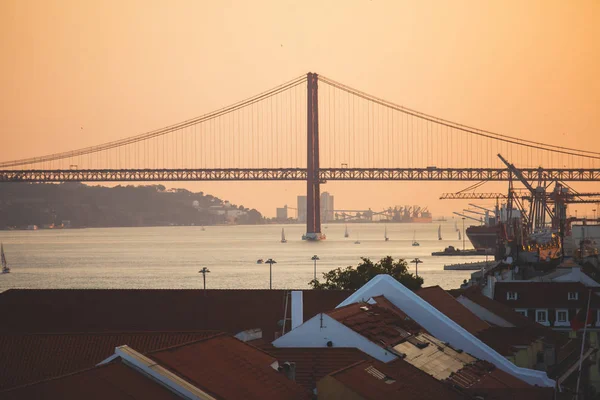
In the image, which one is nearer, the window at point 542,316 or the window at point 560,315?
the window at point 542,316

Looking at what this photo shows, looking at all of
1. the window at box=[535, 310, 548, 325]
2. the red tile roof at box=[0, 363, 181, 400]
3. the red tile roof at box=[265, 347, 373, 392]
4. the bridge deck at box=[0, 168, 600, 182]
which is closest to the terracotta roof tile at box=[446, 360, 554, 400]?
the red tile roof at box=[265, 347, 373, 392]

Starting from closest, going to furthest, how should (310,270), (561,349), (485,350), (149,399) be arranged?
(149,399) → (485,350) → (561,349) → (310,270)

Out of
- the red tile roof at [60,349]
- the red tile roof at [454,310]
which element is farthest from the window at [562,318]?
the red tile roof at [60,349]

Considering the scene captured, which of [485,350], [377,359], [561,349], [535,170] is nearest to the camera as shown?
[377,359]

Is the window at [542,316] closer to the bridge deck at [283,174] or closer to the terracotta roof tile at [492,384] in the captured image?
the terracotta roof tile at [492,384]

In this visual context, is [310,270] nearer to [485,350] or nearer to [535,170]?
[535,170]

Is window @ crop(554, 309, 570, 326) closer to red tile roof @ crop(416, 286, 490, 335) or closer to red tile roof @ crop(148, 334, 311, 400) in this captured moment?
red tile roof @ crop(416, 286, 490, 335)

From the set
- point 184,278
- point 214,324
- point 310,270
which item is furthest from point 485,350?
point 310,270
